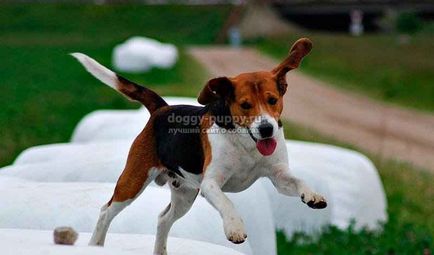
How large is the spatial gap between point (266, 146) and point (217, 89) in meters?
0.36

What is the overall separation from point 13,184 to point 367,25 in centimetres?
6096

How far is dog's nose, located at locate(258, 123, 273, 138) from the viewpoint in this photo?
532 centimetres

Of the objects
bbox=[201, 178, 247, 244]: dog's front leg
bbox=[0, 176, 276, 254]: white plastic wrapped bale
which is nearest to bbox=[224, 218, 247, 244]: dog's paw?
bbox=[201, 178, 247, 244]: dog's front leg

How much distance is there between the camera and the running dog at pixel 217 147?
5.41 m

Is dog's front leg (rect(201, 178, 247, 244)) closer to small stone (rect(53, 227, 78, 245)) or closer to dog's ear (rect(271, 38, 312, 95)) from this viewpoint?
dog's ear (rect(271, 38, 312, 95))

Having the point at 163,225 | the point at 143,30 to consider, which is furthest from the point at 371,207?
the point at 143,30

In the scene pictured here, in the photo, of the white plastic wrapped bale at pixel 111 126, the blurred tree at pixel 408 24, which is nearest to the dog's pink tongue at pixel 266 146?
the white plastic wrapped bale at pixel 111 126

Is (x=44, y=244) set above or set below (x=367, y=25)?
above

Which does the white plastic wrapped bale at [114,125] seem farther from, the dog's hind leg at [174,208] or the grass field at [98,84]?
the dog's hind leg at [174,208]

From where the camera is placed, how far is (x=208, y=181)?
5.48 metres

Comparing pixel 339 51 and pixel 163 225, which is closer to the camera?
pixel 163 225

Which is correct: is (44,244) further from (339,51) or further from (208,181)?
(339,51)

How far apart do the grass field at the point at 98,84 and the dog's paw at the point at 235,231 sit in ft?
19.2

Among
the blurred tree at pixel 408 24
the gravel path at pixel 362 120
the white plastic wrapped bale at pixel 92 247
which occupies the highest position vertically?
the white plastic wrapped bale at pixel 92 247
